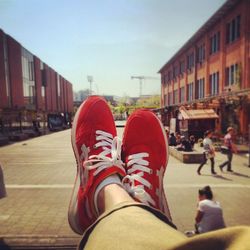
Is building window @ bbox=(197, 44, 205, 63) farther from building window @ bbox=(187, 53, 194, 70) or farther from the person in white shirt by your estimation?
the person in white shirt

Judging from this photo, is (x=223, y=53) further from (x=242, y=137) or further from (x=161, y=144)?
(x=161, y=144)

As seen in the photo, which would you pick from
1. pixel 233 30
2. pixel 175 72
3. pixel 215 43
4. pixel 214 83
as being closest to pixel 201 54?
pixel 215 43

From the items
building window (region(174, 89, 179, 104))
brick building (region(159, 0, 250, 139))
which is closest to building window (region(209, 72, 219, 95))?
brick building (region(159, 0, 250, 139))

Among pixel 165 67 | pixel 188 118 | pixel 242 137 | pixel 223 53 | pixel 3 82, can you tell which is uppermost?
pixel 165 67

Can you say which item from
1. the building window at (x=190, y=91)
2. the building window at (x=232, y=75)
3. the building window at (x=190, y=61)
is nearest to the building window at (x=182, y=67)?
the building window at (x=190, y=61)

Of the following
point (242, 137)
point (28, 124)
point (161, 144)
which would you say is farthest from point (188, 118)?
point (28, 124)

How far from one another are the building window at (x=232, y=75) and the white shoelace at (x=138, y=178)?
16449mm

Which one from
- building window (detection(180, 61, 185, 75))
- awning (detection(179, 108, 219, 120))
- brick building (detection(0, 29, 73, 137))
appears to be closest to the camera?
awning (detection(179, 108, 219, 120))

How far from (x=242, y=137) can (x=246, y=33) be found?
6.78m

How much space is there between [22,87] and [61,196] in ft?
82.7

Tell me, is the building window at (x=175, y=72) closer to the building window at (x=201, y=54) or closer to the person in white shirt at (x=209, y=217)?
the building window at (x=201, y=54)

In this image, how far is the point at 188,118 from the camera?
1622 cm

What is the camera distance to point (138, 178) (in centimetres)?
216

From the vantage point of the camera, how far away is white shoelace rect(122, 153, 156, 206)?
1.90 metres
